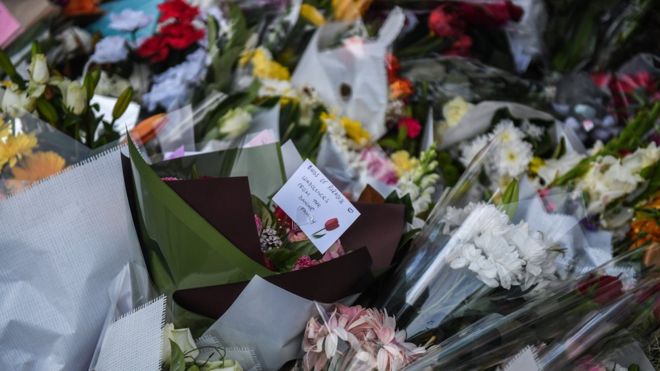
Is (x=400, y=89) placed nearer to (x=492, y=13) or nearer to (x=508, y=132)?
(x=508, y=132)

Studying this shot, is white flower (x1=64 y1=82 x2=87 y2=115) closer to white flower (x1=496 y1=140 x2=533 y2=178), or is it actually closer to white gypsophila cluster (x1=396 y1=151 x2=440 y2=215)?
white gypsophila cluster (x1=396 y1=151 x2=440 y2=215)

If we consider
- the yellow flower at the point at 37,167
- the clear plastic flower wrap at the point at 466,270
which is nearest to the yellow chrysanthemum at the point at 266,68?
the yellow flower at the point at 37,167

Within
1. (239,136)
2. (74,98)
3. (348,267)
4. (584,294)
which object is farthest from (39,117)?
(584,294)

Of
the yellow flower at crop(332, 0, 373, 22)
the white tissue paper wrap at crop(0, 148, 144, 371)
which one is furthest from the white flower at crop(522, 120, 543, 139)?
the white tissue paper wrap at crop(0, 148, 144, 371)

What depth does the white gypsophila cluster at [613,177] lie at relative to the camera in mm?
1298

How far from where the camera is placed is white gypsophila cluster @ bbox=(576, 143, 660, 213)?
4.26 ft

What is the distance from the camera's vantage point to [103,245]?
0.84 m

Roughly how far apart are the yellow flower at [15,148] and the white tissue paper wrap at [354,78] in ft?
2.31

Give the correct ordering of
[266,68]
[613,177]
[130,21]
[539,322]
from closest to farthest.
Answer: [539,322] → [613,177] → [266,68] → [130,21]

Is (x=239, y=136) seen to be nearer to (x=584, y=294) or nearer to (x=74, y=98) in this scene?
(x=74, y=98)

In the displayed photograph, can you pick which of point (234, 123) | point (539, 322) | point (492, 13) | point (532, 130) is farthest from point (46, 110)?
point (492, 13)

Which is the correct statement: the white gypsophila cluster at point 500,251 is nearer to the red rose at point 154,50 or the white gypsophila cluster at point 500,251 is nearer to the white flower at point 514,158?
the white flower at point 514,158

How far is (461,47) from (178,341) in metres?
1.26

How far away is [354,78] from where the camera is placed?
1.60m
